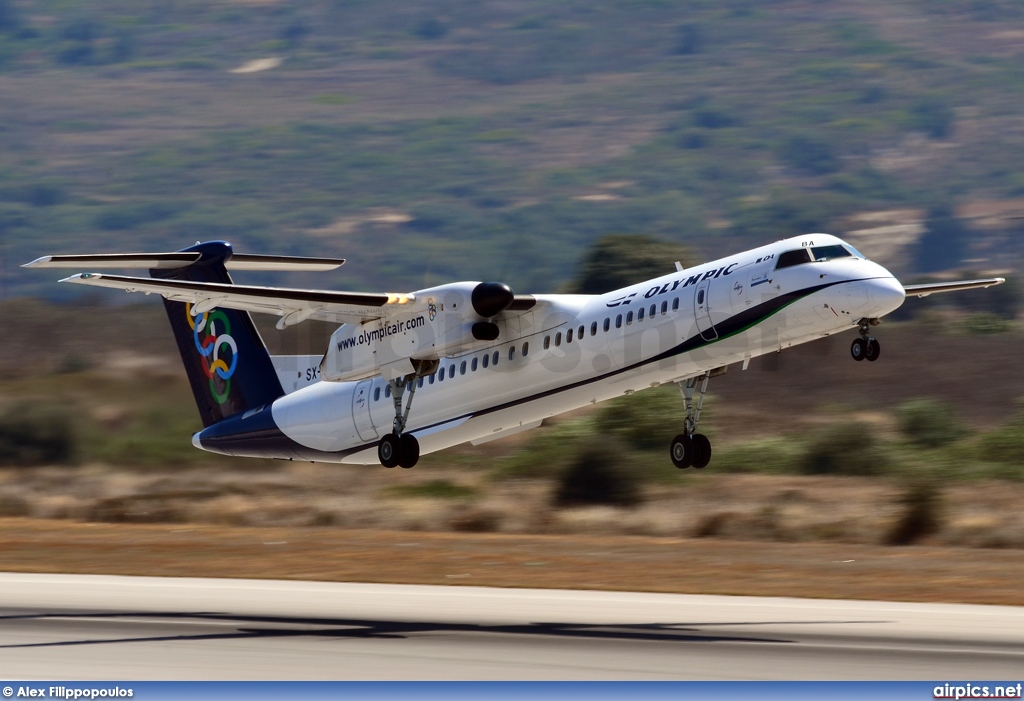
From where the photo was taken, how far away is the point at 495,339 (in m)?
23.0

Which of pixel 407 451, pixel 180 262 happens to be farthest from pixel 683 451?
pixel 180 262

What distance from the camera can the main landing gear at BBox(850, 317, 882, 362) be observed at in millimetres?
19344

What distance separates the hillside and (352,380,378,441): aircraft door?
7726 cm

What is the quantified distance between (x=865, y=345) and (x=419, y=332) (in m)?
7.69

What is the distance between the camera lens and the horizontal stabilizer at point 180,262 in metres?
24.0

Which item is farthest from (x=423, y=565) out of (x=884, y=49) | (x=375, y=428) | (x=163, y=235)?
(x=884, y=49)

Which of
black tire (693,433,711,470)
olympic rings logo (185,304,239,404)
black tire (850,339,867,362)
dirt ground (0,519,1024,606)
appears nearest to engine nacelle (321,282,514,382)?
black tire (693,433,711,470)

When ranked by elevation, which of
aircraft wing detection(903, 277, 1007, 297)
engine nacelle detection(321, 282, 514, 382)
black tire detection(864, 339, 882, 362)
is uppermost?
engine nacelle detection(321, 282, 514, 382)

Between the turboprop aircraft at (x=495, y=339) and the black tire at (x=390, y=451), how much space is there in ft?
0.08

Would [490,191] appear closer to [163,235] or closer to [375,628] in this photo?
[163,235]

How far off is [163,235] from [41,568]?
9908 cm

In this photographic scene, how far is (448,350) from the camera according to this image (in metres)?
23.0

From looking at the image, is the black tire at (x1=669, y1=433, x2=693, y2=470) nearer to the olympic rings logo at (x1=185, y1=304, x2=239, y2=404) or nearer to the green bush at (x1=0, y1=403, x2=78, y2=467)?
the olympic rings logo at (x1=185, y1=304, x2=239, y2=404)

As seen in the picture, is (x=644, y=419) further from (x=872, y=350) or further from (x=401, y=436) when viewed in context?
(x=872, y=350)
